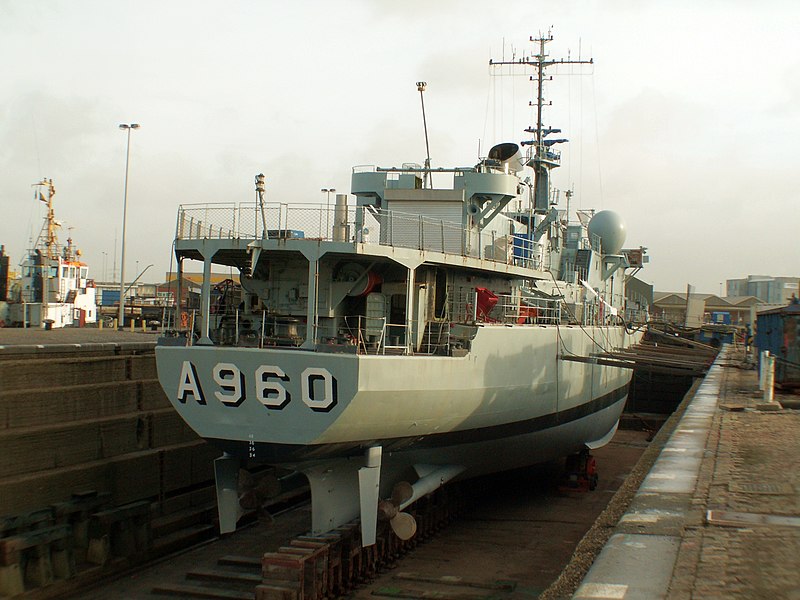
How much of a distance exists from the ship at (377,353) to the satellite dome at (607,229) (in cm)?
825

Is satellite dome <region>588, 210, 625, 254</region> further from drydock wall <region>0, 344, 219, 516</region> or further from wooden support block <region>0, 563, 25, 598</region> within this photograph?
wooden support block <region>0, 563, 25, 598</region>

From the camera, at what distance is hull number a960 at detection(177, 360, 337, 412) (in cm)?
1038

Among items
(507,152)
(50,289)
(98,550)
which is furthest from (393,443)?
(50,289)

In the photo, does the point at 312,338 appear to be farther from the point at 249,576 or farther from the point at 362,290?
the point at 249,576

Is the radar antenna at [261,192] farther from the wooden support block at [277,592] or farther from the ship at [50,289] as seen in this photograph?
the ship at [50,289]

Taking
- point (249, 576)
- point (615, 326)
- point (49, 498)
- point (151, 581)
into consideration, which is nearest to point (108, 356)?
point (49, 498)

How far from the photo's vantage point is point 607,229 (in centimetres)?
2516

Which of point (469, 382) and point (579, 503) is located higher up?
point (469, 382)

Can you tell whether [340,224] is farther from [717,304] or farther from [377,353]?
[717,304]

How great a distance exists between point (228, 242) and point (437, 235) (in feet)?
16.4

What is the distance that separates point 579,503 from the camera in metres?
16.9

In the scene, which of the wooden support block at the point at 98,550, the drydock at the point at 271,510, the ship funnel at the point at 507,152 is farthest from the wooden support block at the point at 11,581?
the ship funnel at the point at 507,152

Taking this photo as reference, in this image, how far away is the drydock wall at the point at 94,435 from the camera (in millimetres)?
12758

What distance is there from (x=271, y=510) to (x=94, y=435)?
14.5 ft
